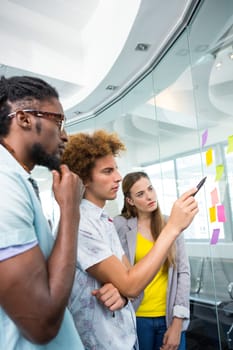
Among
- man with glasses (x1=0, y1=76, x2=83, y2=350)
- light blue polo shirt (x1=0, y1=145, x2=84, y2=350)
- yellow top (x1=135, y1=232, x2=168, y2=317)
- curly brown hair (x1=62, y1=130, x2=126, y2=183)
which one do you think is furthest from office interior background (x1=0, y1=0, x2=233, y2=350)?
light blue polo shirt (x1=0, y1=145, x2=84, y2=350)

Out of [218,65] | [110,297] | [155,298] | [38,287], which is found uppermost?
[218,65]

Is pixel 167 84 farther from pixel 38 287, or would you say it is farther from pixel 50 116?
pixel 38 287

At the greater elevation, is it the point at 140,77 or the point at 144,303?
the point at 140,77

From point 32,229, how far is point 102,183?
1.68 ft

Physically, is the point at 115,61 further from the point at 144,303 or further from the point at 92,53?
the point at 144,303

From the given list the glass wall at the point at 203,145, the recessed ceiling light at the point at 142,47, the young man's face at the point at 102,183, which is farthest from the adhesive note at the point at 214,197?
the recessed ceiling light at the point at 142,47

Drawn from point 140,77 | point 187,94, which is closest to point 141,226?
point 187,94

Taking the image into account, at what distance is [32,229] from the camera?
527mm

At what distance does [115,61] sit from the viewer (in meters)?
2.37

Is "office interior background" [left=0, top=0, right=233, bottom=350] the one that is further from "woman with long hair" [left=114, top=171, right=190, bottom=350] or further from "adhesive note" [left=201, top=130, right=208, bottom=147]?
"woman with long hair" [left=114, top=171, right=190, bottom=350]

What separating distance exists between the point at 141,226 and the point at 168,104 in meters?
1.51

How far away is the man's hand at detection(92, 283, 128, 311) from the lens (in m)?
0.76

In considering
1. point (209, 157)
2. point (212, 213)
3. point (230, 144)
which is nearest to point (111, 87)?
point (209, 157)

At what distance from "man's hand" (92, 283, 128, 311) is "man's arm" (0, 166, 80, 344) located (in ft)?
0.84
